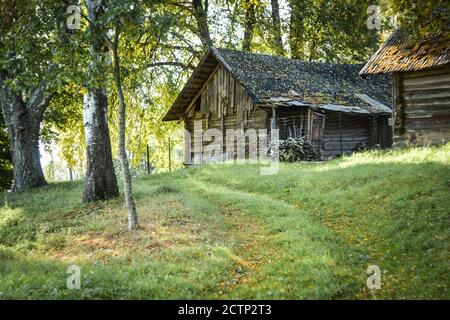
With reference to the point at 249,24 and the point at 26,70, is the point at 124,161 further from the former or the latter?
the point at 249,24

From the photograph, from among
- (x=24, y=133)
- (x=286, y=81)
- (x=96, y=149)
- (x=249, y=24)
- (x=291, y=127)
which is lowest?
(x=96, y=149)

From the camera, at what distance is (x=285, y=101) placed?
22.2m

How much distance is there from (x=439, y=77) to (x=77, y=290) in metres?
16.4

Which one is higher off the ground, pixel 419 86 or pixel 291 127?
pixel 419 86

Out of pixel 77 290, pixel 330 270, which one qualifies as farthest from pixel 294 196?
pixel 77 290

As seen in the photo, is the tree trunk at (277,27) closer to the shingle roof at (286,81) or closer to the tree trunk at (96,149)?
the shingle roof at (286,81)

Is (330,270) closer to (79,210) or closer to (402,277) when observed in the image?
(402,277)

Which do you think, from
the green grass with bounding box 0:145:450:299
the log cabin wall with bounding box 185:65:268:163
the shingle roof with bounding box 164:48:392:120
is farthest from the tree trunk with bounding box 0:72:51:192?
the log cabin wall with bounding box 185:65:268:163

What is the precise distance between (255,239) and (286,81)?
1639 cm

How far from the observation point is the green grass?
7.11 meters

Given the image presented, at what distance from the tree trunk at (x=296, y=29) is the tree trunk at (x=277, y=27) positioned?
1030 mm

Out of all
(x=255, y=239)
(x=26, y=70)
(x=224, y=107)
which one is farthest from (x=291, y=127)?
(x=26, y=70)

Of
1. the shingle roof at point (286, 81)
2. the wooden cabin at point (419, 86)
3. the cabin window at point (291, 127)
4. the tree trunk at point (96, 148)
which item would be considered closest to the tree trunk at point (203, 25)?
the shingle roof at point (286, 81)
